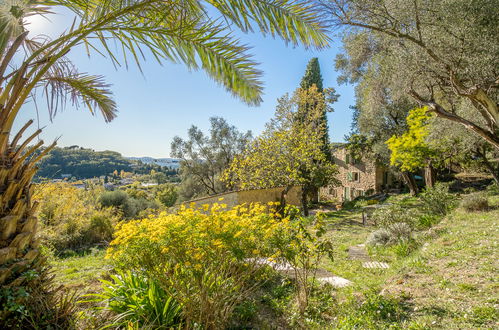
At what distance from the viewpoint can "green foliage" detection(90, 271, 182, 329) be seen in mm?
2731

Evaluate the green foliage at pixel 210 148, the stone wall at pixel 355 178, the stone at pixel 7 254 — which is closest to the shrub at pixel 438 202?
the stone at pixel 7 254

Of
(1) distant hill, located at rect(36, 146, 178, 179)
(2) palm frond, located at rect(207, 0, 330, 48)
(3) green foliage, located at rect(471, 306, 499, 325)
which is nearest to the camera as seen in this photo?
(3) green foliage, located at rect(471, 306, 499, 325)

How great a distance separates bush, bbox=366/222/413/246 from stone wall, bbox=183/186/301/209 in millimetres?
4729

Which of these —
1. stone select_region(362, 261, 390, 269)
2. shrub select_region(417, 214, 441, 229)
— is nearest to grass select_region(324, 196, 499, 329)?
stone select_region(362, 261, 390, 269)

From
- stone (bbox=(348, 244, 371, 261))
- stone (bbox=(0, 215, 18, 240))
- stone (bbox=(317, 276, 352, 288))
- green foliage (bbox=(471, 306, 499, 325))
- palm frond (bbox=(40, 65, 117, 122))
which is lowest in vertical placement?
stone (bbox=(348, 244, 371, 261))

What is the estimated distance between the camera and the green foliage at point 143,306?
108 inches

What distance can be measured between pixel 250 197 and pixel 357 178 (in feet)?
62.6

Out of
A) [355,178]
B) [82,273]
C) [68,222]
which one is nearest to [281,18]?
[82,273]

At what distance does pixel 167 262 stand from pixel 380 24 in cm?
675

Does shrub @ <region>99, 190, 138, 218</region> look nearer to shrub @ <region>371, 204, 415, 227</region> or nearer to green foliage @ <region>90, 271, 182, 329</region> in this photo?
green foliage @ <region>90, 271, 182, 329</region>

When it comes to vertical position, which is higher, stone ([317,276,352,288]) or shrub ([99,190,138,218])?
shrub ([99,190,138,218])

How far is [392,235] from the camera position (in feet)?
21.8

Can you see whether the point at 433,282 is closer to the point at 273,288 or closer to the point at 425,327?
the point at 425,327

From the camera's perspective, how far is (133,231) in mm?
3174
